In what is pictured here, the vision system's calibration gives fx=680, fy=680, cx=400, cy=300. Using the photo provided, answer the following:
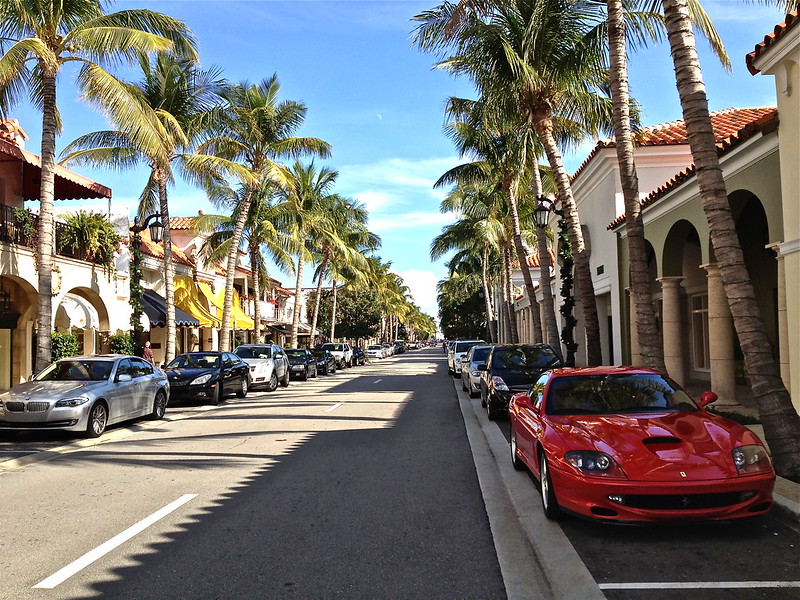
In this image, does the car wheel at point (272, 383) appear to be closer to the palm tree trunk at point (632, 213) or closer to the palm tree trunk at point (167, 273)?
the palm tree trunk at point (167, 273)

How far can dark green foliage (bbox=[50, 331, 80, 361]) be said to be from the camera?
19.2 m

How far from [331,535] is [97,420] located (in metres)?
7.84

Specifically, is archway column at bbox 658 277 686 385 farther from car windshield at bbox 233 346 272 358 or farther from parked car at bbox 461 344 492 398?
car windshield at bbox 233 346 272 358

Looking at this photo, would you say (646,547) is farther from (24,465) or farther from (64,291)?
(64,291)

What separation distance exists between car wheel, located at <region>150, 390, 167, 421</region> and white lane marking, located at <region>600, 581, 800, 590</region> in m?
12.3

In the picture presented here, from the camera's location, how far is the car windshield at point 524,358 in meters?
14.5

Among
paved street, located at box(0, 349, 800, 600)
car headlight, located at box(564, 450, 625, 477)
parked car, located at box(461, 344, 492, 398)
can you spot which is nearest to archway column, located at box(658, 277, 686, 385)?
parked car, located at box(461, 344, 492, 398)

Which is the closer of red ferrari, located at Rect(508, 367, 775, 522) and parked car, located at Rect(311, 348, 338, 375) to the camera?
red ferrari, located at Rect(508, 367, 775, 522)

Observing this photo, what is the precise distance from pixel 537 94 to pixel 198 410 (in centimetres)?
1193

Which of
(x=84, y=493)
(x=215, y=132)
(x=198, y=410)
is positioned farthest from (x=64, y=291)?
(x=84, y=493)

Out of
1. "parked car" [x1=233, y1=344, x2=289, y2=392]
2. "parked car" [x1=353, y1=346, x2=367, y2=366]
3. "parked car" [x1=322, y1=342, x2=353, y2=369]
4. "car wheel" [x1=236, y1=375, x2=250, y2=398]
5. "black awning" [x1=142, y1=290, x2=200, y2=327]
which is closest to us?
"car wheel" [x1=236, y1=375, x2=250, y2=398]

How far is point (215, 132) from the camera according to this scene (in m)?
25.8

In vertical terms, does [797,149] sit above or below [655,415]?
above

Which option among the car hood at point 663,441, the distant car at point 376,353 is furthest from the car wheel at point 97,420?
the distant car at point 376,353
